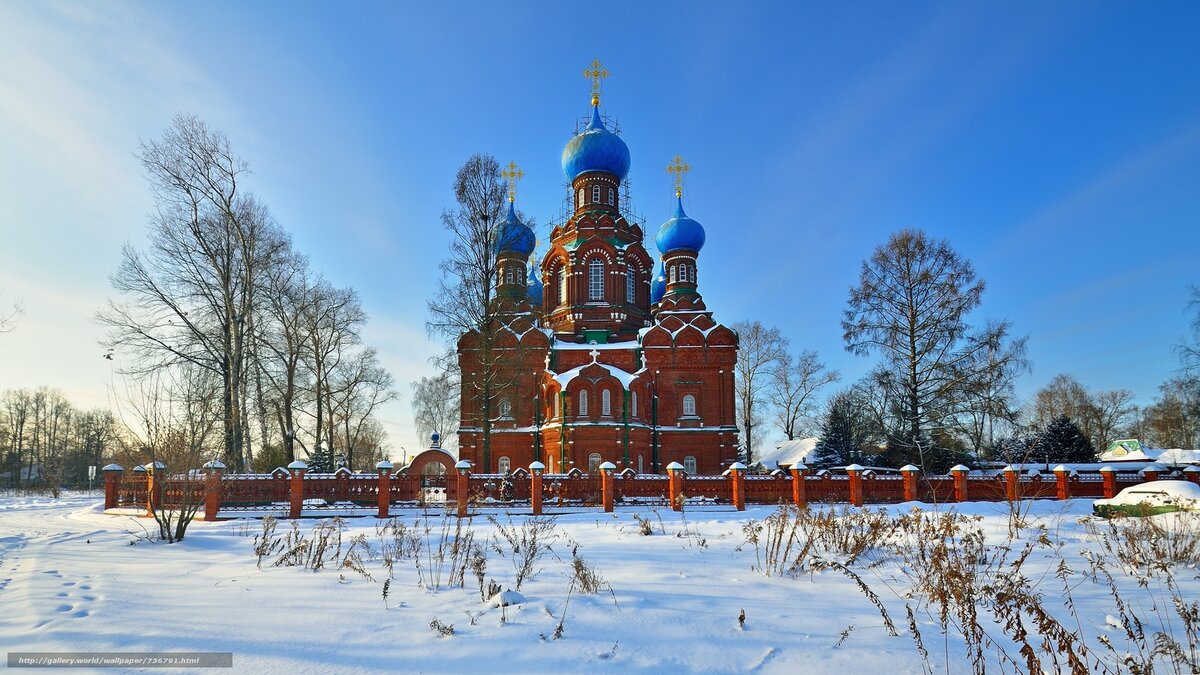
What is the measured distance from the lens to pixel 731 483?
19891mm

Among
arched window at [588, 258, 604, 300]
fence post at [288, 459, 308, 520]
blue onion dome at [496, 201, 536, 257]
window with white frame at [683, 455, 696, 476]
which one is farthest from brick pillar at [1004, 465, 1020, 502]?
arched window at [588, 258, 604, 300]

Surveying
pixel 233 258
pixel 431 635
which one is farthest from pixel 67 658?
pixel 233 258

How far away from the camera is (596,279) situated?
119 feet

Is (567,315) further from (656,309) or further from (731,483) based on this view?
(731,483)

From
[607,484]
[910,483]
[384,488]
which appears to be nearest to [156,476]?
[384,488]

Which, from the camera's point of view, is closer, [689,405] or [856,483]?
[856,483]

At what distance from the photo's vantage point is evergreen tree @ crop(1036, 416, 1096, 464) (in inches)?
1313

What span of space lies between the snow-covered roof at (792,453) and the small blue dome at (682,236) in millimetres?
11995

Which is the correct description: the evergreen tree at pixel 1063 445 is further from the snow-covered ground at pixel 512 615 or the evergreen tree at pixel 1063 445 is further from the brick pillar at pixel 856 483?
the snow-covered ground at pixel 512 615

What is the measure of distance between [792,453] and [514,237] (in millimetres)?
21598

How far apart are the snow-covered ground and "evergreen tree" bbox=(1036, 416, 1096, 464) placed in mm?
30090

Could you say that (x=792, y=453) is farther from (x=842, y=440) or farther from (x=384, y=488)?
(x=384, y=488)

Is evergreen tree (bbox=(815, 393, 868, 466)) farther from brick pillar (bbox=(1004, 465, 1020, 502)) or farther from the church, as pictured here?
brick pillar (bbox=(1004, 465, 1020, 502))

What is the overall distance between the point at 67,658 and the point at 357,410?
3651 cm
